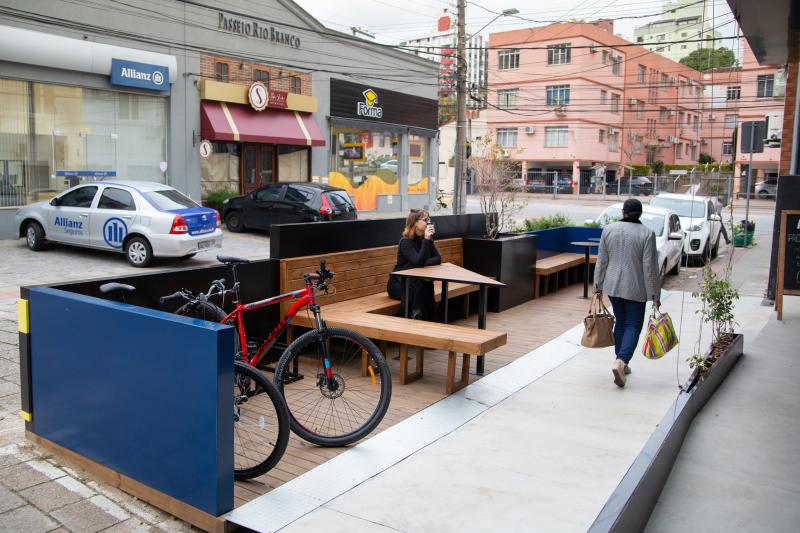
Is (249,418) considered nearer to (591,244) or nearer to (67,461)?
(67,461)

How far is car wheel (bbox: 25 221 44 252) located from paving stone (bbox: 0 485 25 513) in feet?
38.5

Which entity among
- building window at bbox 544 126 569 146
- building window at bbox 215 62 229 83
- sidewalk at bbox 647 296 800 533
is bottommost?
sidewalk at bbox 647 296 800 533

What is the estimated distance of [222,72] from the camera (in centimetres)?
2272

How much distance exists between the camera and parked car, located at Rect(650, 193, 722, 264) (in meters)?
17.3

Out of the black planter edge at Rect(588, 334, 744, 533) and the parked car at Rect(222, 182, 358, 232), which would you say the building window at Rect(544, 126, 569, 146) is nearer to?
the parked car at Rect(222, 182, 358, 232)

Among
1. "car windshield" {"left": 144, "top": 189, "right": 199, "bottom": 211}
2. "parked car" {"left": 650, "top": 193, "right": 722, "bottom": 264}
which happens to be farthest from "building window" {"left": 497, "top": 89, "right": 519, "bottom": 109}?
"car windshield" {"left": 144, "top": 189, "right": 199, "bottom": 211}

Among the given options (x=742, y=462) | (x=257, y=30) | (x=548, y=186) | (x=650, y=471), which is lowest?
(x=742, y=462)

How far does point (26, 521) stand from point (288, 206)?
15730 mm

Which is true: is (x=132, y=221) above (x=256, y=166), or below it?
below

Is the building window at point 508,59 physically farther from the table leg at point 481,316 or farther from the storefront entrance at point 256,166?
the table leg at point 481,316

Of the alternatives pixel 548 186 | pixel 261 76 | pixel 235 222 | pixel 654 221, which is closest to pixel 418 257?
pixel 654 221

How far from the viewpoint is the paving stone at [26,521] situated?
3.92m

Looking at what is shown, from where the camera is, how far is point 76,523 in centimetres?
400

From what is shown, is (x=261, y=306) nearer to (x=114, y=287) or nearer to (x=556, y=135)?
(x=114, y=287)
